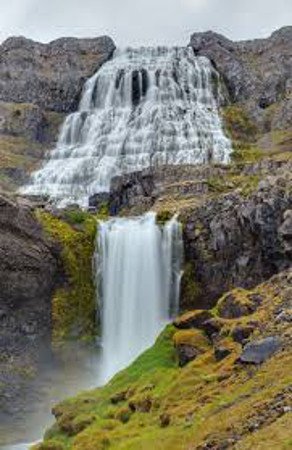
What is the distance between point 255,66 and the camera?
122m

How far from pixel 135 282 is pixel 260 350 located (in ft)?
97.7

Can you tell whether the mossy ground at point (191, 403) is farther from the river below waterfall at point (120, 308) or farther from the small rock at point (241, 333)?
the river below waterfall at point (120, 308)

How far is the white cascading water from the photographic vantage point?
9175cm

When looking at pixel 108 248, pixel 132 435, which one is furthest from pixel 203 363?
pixel 108 248

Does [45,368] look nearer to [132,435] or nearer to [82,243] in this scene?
[82,243]

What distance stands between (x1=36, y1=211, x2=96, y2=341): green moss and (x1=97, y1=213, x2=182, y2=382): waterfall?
882 millimetres

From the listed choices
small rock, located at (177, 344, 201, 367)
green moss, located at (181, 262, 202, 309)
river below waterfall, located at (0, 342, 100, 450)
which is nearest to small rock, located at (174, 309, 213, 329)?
small rock, located at (177, 344, 201, 367)

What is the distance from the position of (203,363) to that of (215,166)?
2001 inches

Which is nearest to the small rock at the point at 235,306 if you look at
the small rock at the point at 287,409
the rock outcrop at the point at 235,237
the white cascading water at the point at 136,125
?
the small rock at the point at 287,409

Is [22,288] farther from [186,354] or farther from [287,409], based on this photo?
[287,409]

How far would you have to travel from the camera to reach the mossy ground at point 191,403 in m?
18.9

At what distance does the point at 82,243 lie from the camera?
55406mm

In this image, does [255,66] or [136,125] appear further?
[255,66]

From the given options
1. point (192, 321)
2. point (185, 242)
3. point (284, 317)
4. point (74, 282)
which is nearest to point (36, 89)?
point (185, 242)
